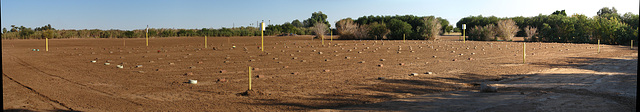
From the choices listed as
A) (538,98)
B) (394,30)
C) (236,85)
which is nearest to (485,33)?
(394,30)

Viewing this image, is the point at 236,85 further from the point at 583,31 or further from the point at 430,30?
the point at 583,31

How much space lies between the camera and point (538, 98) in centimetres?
817

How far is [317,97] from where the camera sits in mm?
8531

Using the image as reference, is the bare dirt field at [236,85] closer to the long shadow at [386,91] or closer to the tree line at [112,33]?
the long shadow at [386,91]

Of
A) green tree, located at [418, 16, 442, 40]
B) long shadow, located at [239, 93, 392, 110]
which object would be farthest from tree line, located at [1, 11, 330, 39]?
long shadow, located at [239, 93, 392, 110]

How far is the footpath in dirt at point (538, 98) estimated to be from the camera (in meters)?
7.36

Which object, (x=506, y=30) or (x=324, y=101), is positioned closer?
(x=324, y=101)

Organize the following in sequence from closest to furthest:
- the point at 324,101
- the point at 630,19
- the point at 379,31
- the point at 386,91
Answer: the point at 324,101 → the point at 386,91 → the point at 630,19 → the point at 379,31

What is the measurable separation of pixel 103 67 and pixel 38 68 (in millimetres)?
1924

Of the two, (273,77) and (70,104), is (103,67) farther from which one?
(70,104)

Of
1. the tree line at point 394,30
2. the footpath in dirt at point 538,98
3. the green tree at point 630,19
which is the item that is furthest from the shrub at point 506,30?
the footpath in dirt at point 538,98

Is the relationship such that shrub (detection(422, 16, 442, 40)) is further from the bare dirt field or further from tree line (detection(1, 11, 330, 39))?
the bare dirt field

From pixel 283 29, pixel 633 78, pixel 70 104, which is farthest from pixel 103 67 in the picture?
pixel 283 29

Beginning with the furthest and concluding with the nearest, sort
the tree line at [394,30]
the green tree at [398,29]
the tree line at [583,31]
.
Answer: the green tree at [398,29] → the tree line at [394,30] → the tree line at [583,31]
